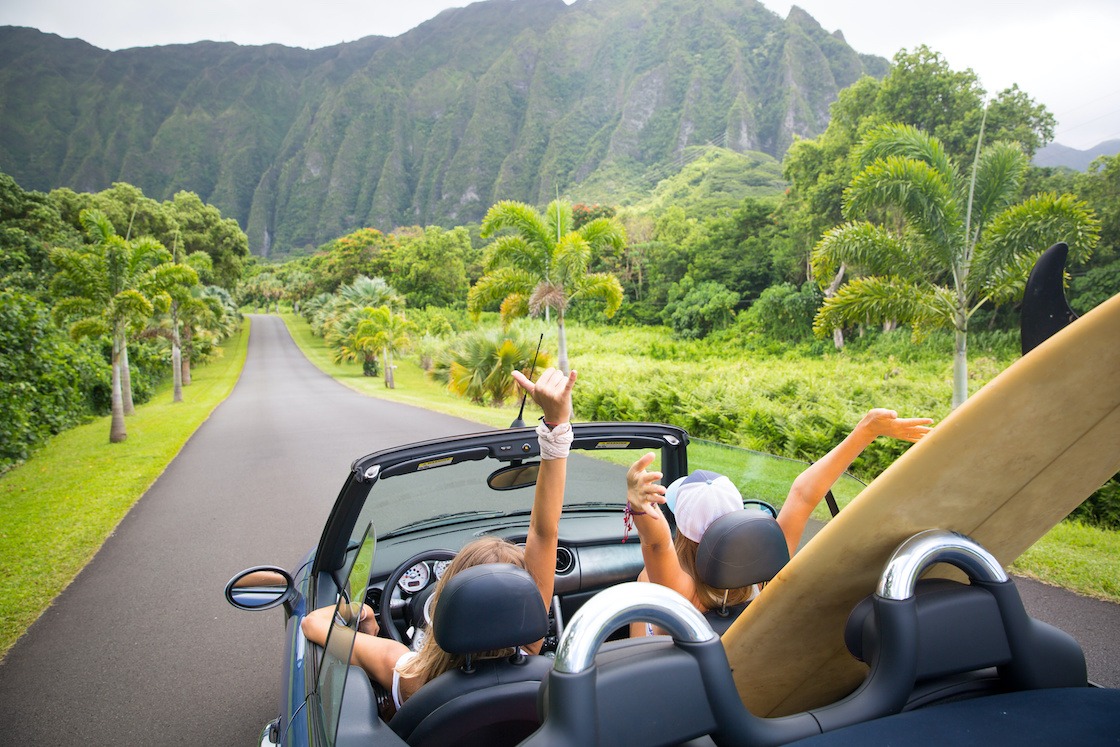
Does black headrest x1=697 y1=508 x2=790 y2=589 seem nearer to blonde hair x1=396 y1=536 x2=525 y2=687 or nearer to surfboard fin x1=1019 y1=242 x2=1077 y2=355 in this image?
blonde hair x1=396 y1=536 x2=525 y2=687

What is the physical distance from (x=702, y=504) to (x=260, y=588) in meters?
1.97

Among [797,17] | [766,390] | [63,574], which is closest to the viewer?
[63,574]

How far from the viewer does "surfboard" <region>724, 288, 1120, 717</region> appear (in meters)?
0.87

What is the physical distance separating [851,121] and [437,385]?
2806cm

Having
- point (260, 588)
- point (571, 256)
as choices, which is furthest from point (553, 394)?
point (571, 256)

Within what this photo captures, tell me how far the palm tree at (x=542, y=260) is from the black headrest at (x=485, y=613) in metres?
16.9

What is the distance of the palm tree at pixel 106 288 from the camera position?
1560 centimetres

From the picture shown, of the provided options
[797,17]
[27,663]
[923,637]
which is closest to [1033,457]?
[923,637]

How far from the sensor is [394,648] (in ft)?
6.13

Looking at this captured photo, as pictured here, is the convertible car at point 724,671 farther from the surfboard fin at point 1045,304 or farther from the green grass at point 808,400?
the green grass at point 808,400

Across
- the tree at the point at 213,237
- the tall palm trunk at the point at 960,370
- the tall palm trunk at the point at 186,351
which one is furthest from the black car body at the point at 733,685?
the tree at the point at 213,237

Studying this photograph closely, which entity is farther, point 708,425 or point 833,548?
point 708,425

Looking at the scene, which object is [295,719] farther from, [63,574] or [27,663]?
[63,574]

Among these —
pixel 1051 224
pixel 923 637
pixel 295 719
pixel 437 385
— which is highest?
pixel 1051 224
